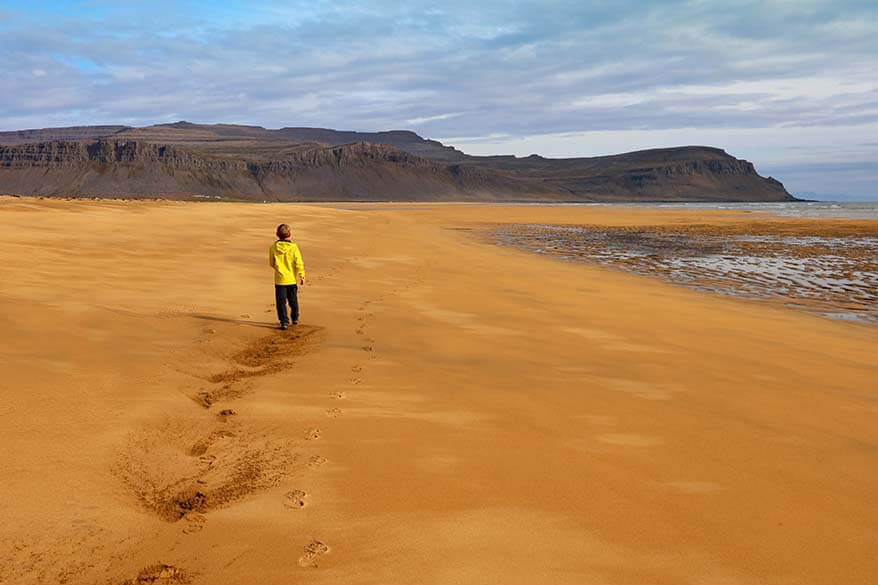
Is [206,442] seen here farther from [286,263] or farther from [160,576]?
[286,263]

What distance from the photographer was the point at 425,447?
478cm

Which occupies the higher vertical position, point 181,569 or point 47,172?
point 47,172

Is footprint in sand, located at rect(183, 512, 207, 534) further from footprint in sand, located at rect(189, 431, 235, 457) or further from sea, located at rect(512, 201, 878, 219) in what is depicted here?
sea, located at rect(512, 201, 878, 219)

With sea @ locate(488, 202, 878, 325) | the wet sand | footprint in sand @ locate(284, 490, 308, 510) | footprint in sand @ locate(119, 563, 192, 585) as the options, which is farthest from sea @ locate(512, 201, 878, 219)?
footprint in sand @ locate(119, 563, 192, 585)

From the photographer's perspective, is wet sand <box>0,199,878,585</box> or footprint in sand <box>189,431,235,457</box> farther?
footprint in sand <box>189,431,235,457</box>

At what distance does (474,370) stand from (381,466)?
295 centimetres

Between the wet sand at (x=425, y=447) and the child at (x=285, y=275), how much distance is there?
0.55 metres

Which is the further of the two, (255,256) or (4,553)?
(255,256)

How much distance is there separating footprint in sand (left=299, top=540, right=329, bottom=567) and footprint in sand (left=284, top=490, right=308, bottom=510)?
1.45 ft

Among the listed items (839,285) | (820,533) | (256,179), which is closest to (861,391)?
(820,533)

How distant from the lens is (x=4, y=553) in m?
3.13

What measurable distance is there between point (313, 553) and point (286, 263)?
7.05 m

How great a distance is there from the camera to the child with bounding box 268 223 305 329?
31.4ft

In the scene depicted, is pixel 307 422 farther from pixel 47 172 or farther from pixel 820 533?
pixel 47 172
